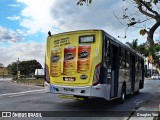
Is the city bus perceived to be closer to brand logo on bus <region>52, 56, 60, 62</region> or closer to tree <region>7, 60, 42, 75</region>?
brand logo on bus <region>52, 56, 60, 62</region>

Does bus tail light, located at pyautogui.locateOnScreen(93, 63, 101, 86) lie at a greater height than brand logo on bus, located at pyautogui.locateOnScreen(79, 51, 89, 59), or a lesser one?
lesser

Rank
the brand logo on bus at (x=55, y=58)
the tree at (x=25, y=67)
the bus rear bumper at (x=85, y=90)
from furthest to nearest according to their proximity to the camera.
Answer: the tree at (x=25, y=67) → the brand logo on bus at (x=55, y=58) → the bus rear bumper at (x=85, y=90)

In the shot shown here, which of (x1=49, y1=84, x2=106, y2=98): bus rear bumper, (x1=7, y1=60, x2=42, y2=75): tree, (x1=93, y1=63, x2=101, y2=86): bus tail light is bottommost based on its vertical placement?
(x1=49, y1=84, x2=106, y2=98): bus rear bumper

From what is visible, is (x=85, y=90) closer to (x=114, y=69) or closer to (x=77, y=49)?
(x=77, y=49)

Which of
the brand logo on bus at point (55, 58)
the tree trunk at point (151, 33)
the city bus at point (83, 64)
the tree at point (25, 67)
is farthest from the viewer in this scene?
the tree at point (25, 67)

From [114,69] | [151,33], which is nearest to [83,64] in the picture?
[114,69]

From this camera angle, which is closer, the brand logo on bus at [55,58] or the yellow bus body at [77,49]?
the yellow bus body at [77,49]

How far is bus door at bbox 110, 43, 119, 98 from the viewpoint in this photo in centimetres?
1400

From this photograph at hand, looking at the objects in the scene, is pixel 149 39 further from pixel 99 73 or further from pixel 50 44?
pixel 50 44

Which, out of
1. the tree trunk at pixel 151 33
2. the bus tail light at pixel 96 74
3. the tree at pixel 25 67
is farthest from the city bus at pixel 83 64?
the tree at pixel 25 67

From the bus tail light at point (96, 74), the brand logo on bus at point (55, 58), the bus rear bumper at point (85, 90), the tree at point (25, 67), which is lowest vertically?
the bus rear bumper at point (85, 90)

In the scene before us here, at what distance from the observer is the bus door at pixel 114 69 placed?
14000 millimetres

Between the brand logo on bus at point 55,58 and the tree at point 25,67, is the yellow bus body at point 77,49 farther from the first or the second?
the tree at point 25,67

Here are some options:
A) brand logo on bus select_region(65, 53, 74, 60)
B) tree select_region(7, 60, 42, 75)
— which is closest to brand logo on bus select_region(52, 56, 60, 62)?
brand logo on bus select_region(65, 53, 74, 60)
